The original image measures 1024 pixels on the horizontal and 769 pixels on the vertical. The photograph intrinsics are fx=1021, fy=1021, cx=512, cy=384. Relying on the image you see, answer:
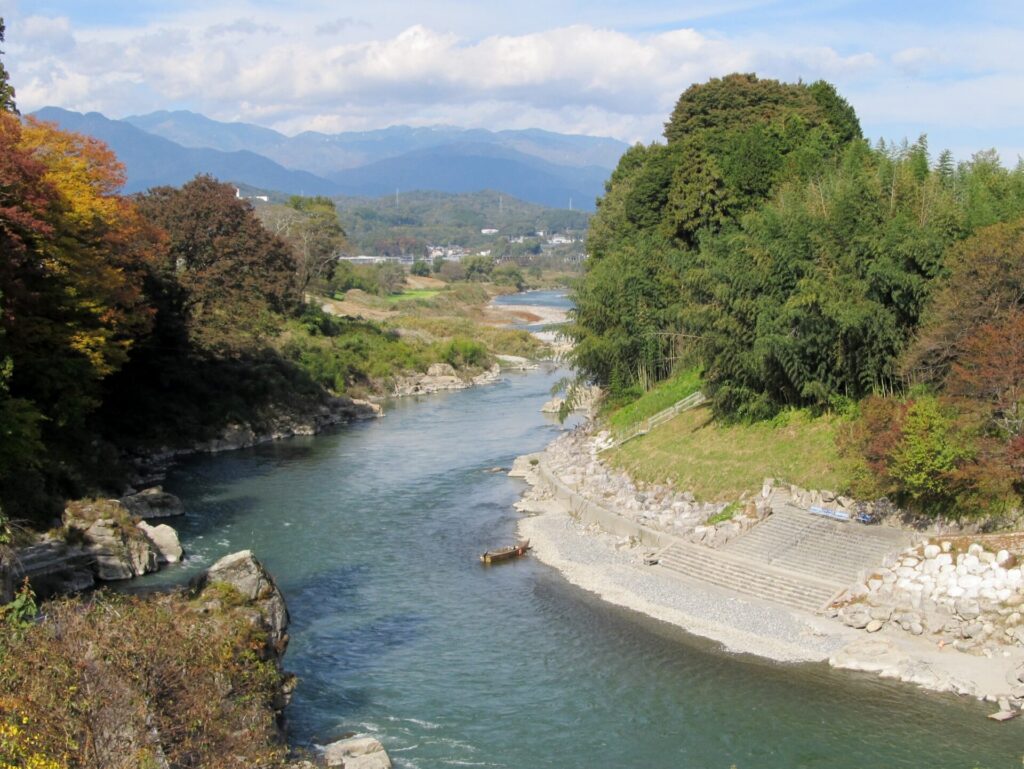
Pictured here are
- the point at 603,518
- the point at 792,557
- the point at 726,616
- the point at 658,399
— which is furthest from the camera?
the point at 658,399

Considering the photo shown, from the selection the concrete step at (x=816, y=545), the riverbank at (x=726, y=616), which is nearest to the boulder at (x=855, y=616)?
the riverbank at (x=726, y=616)

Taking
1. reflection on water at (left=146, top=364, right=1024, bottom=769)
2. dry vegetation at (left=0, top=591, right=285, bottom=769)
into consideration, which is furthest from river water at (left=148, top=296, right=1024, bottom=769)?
dry vegetation at (left=0, top=591, right=285, bottom=769)

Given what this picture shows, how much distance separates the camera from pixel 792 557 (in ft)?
84.0

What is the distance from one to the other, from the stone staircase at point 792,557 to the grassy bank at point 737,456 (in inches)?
68.7

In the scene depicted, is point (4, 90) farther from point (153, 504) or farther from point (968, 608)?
point (968, 608)

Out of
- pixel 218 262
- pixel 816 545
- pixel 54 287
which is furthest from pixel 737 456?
pixel 218 262

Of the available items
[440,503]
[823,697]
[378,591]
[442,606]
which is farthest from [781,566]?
[440,503]

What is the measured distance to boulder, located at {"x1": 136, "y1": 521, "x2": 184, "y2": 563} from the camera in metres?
29.2

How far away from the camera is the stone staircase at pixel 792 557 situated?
79.7ft

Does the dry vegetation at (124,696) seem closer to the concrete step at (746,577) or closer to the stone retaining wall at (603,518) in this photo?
the concrete step at (746,577)

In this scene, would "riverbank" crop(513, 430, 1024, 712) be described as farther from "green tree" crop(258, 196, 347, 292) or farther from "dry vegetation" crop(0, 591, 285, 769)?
"green tree" crop(258, 196, 347, 292)

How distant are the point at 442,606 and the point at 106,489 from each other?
620 inches

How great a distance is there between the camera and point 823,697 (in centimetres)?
1984

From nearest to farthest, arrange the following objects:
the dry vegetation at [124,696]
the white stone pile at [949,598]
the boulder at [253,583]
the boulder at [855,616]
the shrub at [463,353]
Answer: the dry vegetation at [124,696] → the boulder at [253,583] → the white stone pile at [949,598] → the boulder at [855,616] → the shrub at [463,353]
